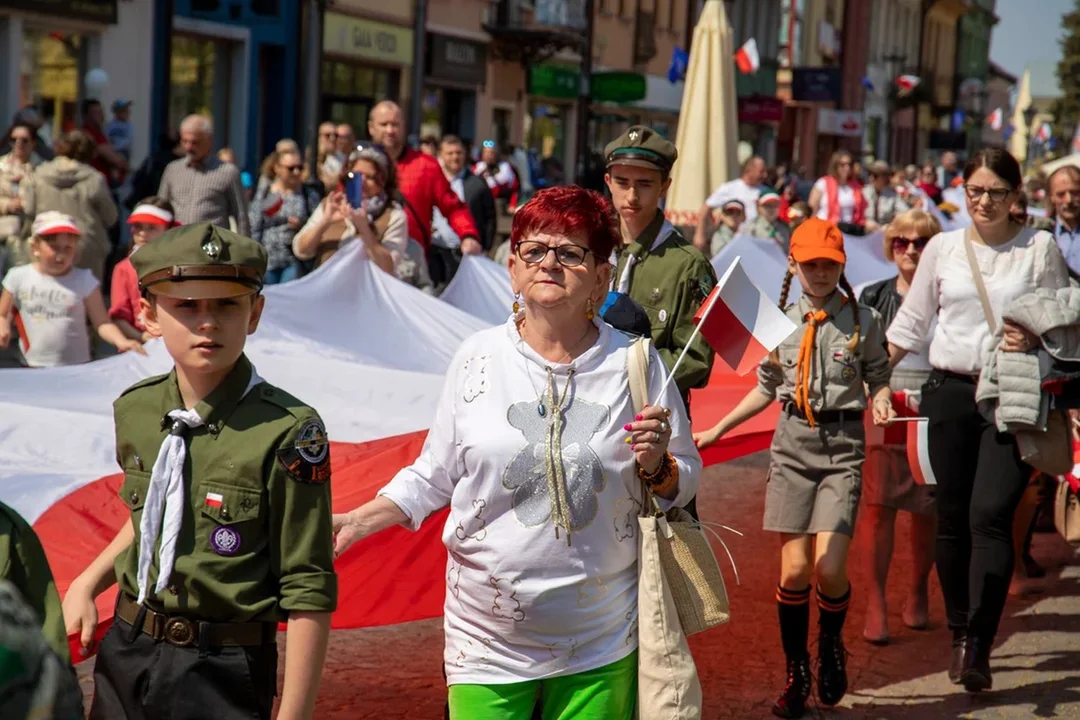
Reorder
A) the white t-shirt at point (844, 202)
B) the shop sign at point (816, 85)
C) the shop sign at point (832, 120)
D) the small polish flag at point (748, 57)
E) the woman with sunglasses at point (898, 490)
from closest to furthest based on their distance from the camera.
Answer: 1. the woman with sunglasses at point (898, 490)
2. the white t-shirt at point (844, 202)
3. the small polish flag at point (748, 57)
4. the shop sign at point (816, 85)
5. the shop sign at point (832, 120)

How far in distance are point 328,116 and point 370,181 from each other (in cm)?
1911

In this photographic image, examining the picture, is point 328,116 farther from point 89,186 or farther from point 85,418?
point 85,418

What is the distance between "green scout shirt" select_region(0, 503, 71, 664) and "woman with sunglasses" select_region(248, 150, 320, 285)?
8910 mm

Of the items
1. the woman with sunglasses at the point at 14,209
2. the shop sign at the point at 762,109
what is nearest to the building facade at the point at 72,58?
the woman with sunglasses at the point at 14,209

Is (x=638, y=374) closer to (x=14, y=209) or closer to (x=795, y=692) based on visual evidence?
(x=795, y=692)

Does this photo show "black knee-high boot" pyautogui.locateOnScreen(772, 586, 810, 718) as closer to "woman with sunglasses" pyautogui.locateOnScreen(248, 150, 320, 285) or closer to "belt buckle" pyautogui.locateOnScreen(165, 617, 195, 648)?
"belt buckle" pyautogui.locateOnScreen(165, 617, 195, 648)

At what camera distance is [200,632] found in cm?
340

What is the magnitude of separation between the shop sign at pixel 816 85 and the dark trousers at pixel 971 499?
48.0 m

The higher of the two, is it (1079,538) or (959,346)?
(959,346)

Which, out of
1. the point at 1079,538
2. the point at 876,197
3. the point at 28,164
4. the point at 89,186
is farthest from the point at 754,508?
the point at 876,197

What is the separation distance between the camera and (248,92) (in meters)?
26.6

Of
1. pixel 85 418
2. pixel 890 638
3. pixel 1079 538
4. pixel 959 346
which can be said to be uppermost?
pixel 959 346

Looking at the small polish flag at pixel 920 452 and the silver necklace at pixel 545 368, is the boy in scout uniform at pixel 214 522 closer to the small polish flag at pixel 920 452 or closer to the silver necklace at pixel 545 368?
the silver necklace at pixel 545 368

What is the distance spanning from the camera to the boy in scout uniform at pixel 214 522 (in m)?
3.37
